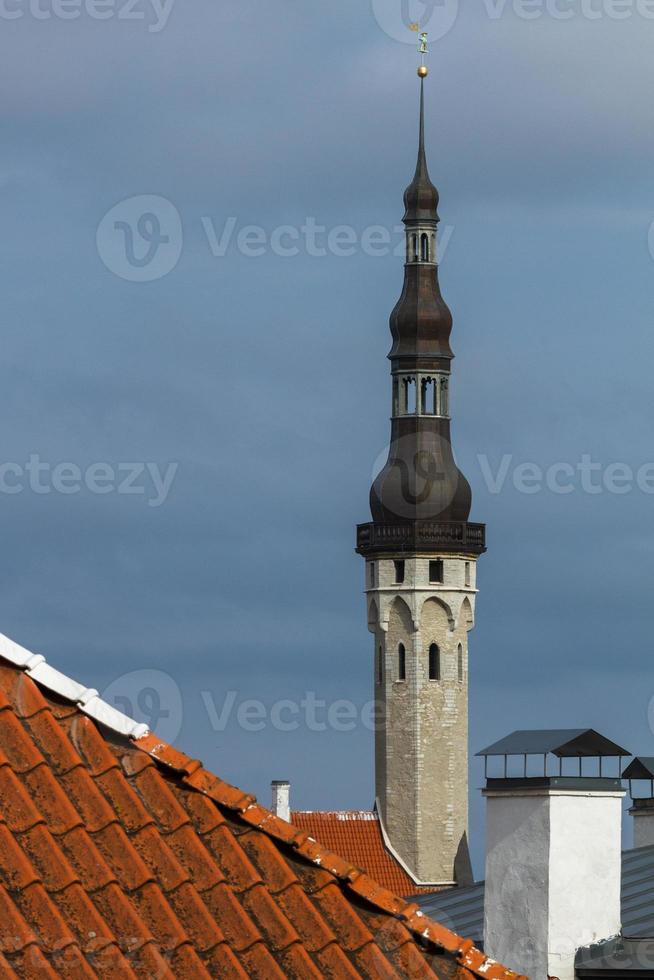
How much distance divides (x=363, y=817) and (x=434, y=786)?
12.7 ft

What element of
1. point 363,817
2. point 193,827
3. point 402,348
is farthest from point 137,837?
point 402,348

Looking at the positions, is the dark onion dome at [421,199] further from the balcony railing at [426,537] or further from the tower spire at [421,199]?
the balcony railing at [426,537]

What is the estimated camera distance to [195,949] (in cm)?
663

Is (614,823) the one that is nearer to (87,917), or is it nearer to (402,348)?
(87,917)

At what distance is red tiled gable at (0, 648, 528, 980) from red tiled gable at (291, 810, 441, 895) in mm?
52564

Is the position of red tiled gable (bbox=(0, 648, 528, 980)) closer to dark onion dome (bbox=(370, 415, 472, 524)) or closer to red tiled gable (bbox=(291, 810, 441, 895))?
red tiled gable (bbox=(291, 810, 441, 895))

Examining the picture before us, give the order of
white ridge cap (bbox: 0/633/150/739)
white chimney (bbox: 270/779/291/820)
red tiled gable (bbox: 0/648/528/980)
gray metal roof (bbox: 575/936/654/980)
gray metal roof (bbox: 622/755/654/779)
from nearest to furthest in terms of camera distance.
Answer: red tiled gable (bbox: 0/648/528/980)
white ridge cap (bbox: 0/633/150/739)
gray metal roof (bbox: 575/936/654/980)
gray metal roof (bbox: 622/755/654/779)
white chimney (bbox: 270/779/291/820)

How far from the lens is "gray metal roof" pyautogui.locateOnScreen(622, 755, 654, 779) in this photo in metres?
18.8

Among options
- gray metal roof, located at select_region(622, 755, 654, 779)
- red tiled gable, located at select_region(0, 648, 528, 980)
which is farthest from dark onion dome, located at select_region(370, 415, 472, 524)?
red tiled gable, located at select_region(0, 648, 528, 980)

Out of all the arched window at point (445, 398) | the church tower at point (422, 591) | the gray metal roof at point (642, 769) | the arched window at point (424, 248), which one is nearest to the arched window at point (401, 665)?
the church tower at point (422, 591)

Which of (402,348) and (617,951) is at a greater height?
(402,348)

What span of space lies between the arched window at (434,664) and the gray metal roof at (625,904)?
51153 millimetres

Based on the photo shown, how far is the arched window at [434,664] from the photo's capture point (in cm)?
6831

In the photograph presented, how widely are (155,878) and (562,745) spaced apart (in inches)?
224
